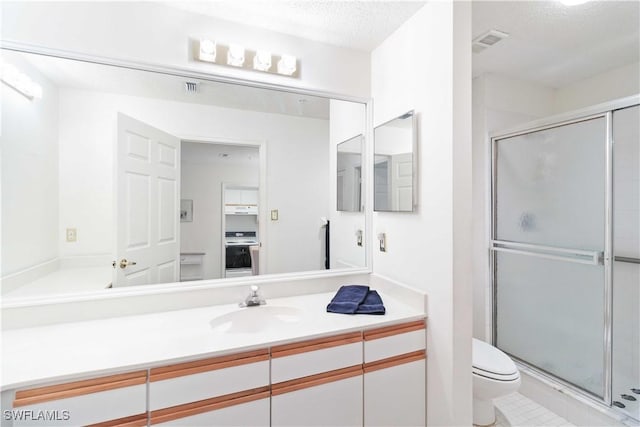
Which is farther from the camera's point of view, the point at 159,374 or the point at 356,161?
the point at 356,161

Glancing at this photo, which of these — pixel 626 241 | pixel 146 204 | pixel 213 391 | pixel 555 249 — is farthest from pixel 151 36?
pixel 626 241

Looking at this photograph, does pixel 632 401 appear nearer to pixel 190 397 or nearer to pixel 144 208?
pixel 190 397

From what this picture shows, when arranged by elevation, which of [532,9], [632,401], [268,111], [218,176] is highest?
[532,9]

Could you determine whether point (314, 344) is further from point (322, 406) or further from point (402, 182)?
point (402, 182)

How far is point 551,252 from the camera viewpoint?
217 cm

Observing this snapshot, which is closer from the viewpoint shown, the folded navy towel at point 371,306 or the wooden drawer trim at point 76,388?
the wooden drawer trim at point 76,388

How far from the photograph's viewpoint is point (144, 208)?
5.10ft

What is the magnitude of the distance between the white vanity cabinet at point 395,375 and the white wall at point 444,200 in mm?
56

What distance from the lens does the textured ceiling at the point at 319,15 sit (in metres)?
1.47

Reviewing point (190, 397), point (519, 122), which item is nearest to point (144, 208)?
point (190, 397)

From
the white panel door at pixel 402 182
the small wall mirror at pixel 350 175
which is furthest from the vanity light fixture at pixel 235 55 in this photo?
the white panel door at pixel 402 182

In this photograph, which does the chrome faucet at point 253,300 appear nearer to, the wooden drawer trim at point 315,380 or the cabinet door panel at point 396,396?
the wooden drawer trim at point 315,380

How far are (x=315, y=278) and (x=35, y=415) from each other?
1304 millimetres

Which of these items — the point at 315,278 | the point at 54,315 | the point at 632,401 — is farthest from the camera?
the point at 315,278
